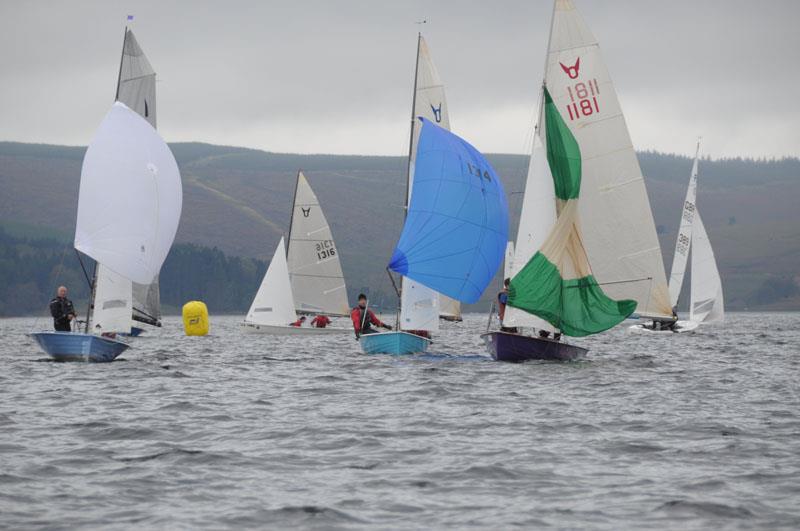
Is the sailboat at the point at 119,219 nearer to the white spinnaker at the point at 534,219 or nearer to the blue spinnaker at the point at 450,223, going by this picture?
the blue spinnaker at the point at 450,223

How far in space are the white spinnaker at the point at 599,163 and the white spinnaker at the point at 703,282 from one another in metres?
39.3

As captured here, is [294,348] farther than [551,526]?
Yes

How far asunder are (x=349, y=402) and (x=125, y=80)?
74.7 ft

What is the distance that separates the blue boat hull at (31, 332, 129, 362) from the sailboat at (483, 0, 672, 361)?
31.0ft

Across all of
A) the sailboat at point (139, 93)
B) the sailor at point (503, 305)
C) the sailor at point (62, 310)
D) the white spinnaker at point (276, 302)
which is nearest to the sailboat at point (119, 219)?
the sailor at point (62, 310)

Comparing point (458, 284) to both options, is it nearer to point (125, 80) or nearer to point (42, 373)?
point (42, 373)

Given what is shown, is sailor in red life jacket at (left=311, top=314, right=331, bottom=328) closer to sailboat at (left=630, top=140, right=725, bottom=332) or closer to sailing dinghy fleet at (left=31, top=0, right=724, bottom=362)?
sailing dinghy fleet at (left=31, top=0, right=724, bottom=362)

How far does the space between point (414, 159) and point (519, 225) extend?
30.1ft

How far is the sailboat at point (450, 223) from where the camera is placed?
103ft

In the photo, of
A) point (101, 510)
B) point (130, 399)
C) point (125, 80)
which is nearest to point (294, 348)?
point (125, 80)

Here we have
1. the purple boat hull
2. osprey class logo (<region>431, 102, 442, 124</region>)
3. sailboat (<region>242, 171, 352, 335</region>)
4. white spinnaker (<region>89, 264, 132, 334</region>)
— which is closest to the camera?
the purple boat hull

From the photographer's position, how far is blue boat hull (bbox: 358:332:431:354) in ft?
108

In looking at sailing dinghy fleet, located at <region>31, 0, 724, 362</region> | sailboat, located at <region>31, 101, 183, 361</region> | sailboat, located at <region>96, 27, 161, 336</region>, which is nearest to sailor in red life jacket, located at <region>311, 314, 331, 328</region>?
sailboat, located at <region>96, 27, 161, 336</region>

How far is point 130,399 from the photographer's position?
2172 centimetres
